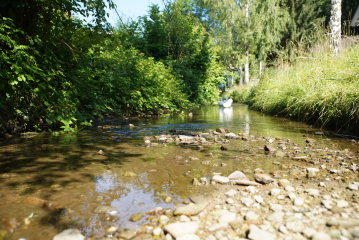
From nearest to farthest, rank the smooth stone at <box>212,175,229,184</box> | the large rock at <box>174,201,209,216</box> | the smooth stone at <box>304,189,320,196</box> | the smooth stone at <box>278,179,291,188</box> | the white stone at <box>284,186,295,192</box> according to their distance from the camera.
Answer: the large rock at <box>174,201,209,216</box>, the smooth stone at <box>304,189,320,196</box>, the white stone at <box>284,186,295,192</box>, the smooth stone at <box>278,179,291,188</box>, the smooth stone at <box>212,175,229,184</box>

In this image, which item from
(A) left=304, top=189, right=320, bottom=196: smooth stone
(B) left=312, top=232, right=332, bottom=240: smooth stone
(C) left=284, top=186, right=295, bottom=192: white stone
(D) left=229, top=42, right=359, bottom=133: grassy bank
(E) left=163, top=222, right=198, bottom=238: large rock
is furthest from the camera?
(D) left=229, top=42, right=359, bottom=133: grassy bank

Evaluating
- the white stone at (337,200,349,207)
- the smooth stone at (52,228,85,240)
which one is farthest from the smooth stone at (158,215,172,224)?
the white stone at (337,200,349,207)

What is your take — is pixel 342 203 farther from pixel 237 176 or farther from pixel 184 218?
pixel 184 218

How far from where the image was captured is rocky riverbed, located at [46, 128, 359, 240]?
4.78ft

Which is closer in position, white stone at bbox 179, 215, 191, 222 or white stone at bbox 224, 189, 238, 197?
white stone at bbox 179, 215, 191, 222

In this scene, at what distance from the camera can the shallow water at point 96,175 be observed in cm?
166

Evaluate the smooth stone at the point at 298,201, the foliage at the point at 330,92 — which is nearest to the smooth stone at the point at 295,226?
the smooth stone at the point at 298,201

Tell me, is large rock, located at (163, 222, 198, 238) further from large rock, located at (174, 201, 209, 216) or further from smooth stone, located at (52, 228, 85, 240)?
smooth stone, located at (52, 228, 85, 240)

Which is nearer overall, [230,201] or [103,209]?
[103,209]

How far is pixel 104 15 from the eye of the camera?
165 inches

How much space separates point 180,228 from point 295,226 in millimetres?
692

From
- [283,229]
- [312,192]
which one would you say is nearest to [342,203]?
[312,192]

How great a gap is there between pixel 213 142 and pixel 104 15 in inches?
110

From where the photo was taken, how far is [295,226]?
58.9 inches
